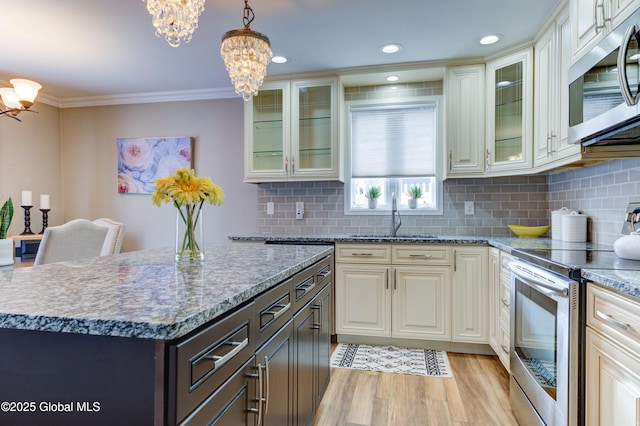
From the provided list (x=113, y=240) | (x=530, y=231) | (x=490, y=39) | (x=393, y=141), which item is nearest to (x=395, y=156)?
(x=393, y=141)

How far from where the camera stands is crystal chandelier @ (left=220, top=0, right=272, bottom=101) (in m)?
1.83

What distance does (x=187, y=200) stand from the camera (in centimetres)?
150

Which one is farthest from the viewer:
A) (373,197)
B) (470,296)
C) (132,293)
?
(373,197)

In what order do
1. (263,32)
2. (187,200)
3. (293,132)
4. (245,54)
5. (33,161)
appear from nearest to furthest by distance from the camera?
(187,200), (245,54), (263,32), (293,132), (33,161)

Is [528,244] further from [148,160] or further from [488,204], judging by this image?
[148,160]

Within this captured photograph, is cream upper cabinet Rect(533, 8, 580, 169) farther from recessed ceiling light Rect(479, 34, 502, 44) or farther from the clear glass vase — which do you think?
the clear glass vase

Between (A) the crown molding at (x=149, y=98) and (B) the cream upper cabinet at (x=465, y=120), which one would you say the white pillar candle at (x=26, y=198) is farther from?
(B) the cream upper cabinet at (x=465, y=120)

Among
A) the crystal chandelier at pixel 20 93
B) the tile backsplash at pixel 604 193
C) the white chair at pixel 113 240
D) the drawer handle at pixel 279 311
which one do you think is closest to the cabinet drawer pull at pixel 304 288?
the drawer handle at pixel 279 311

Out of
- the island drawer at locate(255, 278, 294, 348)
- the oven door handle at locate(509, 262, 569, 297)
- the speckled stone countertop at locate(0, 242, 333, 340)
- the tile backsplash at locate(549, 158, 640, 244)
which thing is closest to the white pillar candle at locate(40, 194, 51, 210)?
the speckled stone countertop at locate(0, 242, 333, 340)

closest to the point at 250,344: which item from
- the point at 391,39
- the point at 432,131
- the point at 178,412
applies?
the point at 178,412

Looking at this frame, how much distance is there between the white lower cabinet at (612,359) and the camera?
1.07 m

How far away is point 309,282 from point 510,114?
92.4 inches

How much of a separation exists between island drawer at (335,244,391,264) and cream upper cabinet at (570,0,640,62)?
1.78 m

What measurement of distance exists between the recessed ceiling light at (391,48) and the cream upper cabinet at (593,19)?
122cm
